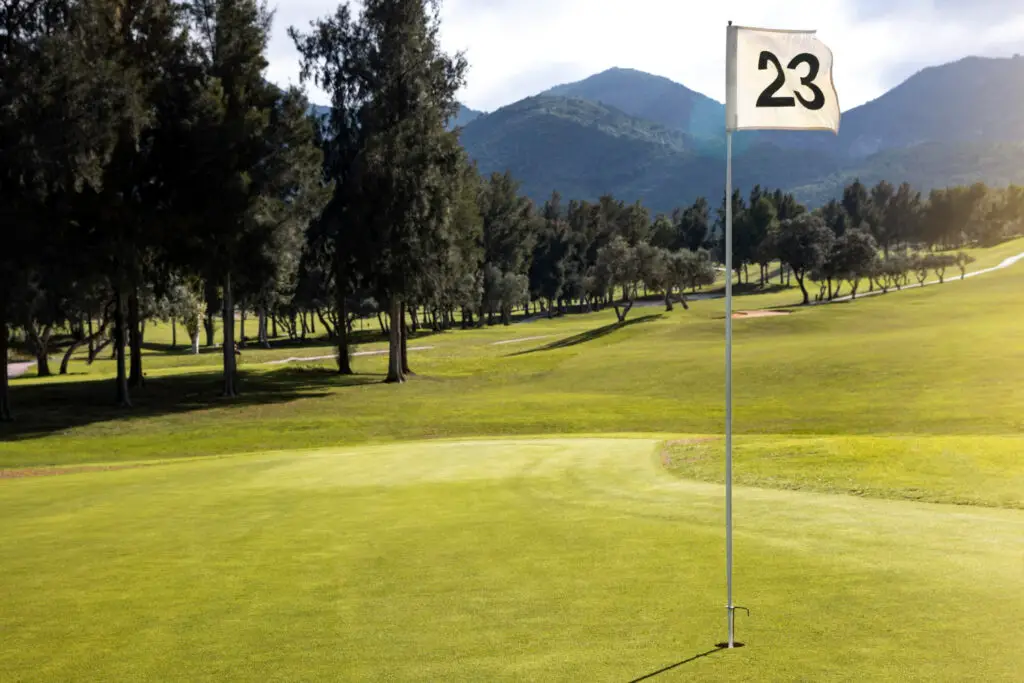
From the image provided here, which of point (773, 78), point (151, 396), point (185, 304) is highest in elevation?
point (773, 78)

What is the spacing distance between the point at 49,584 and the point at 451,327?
13254cm

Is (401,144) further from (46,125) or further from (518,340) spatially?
(518,340)

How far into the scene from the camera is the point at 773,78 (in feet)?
31.2

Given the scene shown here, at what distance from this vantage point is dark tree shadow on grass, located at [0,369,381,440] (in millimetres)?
41969

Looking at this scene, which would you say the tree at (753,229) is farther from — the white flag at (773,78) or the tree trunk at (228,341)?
the white flag at (773,78)

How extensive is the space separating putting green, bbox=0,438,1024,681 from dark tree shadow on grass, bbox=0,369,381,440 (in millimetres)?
27215

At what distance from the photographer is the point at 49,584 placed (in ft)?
36.6

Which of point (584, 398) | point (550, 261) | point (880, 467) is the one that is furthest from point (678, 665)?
point (550, 261)

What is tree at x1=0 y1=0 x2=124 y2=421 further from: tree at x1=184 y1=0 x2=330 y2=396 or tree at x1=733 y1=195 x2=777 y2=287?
tree at x1=733 y1=195 x2=777 y2=287

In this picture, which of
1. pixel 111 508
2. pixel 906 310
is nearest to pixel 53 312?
pixel 111 508

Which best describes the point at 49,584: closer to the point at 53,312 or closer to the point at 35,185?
the point at 35,185

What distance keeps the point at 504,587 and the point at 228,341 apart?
43101 mm

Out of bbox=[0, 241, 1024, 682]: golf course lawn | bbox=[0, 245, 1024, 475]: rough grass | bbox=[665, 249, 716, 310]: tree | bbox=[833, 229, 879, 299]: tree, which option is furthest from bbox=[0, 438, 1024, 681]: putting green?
bbox=[833, 229, 879, 299]: tree

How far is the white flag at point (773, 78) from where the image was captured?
9398 millimetres
